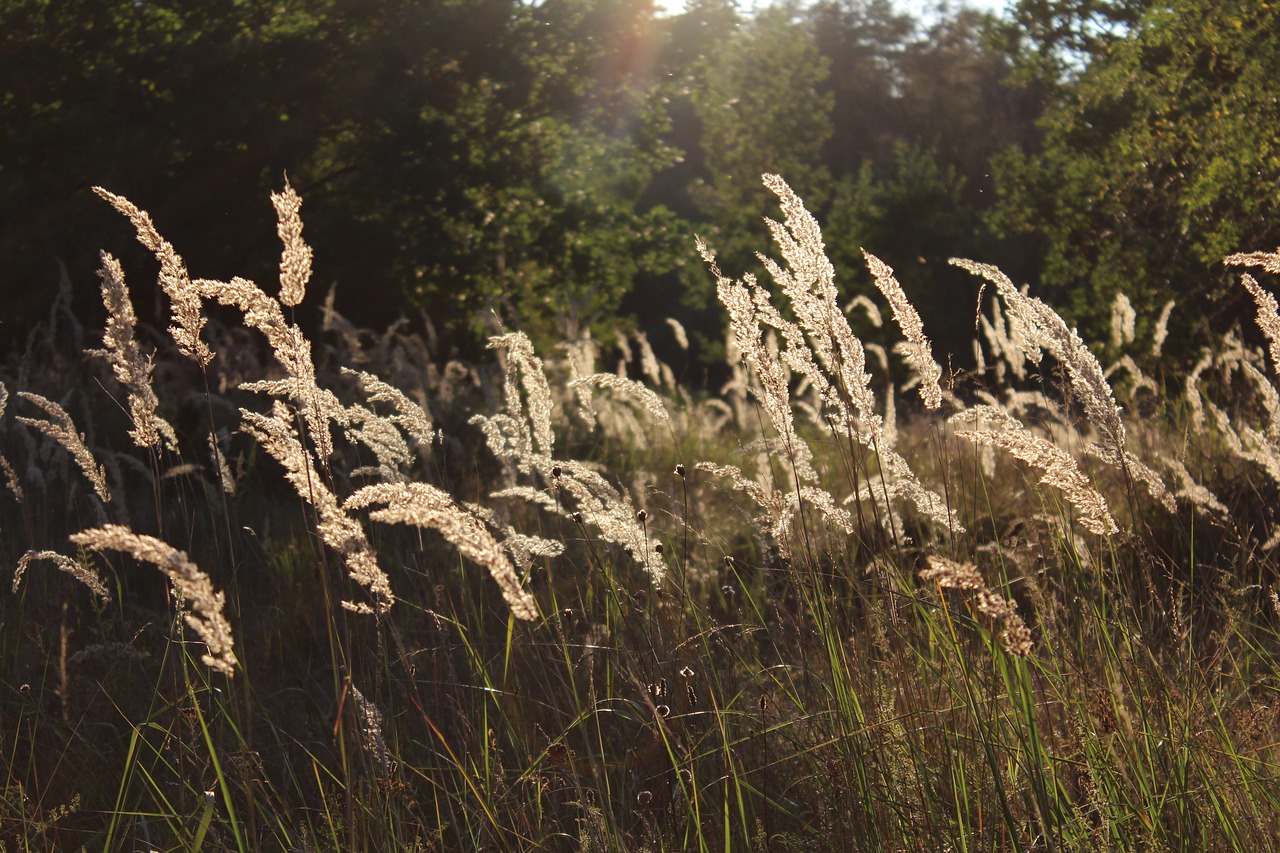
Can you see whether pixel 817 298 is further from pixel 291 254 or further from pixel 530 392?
pixel 291 254

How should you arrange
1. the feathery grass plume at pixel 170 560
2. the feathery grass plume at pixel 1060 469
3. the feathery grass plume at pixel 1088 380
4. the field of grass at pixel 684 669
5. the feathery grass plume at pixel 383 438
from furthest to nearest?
the feathery grass plume at pixel 383 438
the feathery grass plume at pixel 1088 380
the field of grass at pixel 684 669
the feathery grass plume at pixel 1060 469
the feathery grass plume at pixel 170 560

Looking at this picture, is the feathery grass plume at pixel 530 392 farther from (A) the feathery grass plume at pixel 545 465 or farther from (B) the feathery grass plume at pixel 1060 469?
(B) the feathery grass plume at pixel 1060 469

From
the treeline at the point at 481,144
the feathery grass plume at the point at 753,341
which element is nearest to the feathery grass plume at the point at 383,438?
the feathery grass plume at the point at 753,341

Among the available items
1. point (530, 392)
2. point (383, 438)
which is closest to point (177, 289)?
point (383, 438)

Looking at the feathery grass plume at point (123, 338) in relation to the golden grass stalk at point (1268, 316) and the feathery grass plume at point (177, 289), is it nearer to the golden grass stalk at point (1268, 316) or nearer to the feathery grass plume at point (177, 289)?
the feathery grass plume at point (177, 289)

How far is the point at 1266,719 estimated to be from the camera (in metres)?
2.33

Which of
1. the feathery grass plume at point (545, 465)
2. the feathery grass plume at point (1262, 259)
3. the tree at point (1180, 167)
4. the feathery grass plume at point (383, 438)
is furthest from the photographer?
the tree at point (1180, 167)

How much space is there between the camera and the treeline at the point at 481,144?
8789mm

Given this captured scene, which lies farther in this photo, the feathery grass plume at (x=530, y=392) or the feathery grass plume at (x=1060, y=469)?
the feathery grass plume at (x=530, y=392)

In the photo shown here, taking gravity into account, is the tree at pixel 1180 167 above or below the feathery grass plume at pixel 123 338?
below

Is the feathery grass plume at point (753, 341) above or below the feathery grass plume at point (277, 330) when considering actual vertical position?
below

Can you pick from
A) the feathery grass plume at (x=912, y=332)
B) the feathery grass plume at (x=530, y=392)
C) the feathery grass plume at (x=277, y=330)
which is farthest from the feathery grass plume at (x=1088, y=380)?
the feathery grass plume at (x=277, y=330)

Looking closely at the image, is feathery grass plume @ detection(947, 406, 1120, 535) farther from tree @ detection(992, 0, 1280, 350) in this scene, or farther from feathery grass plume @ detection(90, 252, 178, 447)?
tree @ detection(992, 0, 1280, 350)

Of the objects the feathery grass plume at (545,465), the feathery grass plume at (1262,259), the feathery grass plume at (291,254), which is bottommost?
the feathery grass plume at (545,465)
